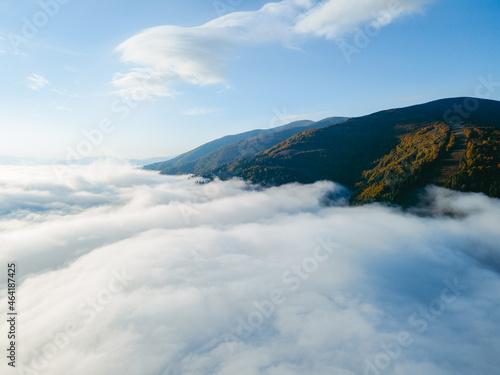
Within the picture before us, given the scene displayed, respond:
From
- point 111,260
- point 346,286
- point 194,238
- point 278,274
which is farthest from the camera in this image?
point 194,238

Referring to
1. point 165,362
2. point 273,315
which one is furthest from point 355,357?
point 165,362

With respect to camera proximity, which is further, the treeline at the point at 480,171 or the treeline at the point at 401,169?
the treeline at the point at 401,169

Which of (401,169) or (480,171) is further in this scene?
(401,169)

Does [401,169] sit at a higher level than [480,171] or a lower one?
higher

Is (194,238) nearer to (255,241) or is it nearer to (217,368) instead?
(255,241)

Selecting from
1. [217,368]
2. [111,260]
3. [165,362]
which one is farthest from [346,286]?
[111,260]

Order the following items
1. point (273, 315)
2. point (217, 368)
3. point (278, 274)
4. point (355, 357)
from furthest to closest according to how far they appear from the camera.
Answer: point (278, 274) → point (273, 315) → point (355, 357) → point (217, 368)

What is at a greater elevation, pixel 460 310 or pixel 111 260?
pixel 111 260

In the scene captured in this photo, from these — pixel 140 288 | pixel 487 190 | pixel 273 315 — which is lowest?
pixel 273 315

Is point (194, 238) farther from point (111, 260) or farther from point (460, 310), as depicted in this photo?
point (460, 310)

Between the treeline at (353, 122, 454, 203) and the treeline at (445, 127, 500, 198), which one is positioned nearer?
the treeline at (445, 127, 500, 198)

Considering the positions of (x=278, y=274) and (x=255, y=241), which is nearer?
(x=278, y=274)
